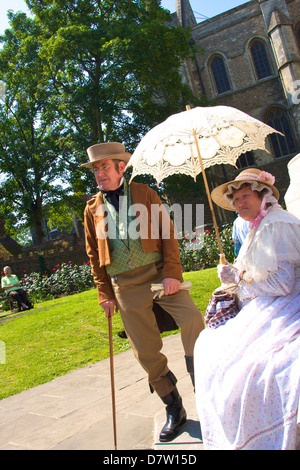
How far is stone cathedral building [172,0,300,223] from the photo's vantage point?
25766mm

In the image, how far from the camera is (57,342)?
24.6 feet

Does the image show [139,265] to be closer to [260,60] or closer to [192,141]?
[192,141]

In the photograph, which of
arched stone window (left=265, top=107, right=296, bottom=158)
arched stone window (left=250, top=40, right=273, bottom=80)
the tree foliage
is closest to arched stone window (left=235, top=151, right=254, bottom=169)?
arched stone window (left=265, top=107, right=296, bottom=158)

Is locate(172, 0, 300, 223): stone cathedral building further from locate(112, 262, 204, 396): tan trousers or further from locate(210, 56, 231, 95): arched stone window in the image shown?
locate(112, 262, 204, 396): tan trousers

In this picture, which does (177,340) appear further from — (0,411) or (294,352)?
(294,352)

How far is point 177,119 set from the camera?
10.6 ft

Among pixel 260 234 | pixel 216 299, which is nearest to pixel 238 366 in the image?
pixel 216 299

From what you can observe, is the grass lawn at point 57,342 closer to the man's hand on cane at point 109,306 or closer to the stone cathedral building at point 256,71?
the man's hand on cane at point 109,306

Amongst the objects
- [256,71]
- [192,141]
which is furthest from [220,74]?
[192,141]

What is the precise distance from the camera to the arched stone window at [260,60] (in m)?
28.7

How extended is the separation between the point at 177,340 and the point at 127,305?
3144 mm

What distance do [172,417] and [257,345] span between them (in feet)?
3.33

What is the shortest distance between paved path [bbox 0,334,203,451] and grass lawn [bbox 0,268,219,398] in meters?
0.54

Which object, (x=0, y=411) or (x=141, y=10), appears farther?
(x=141, y=10)
